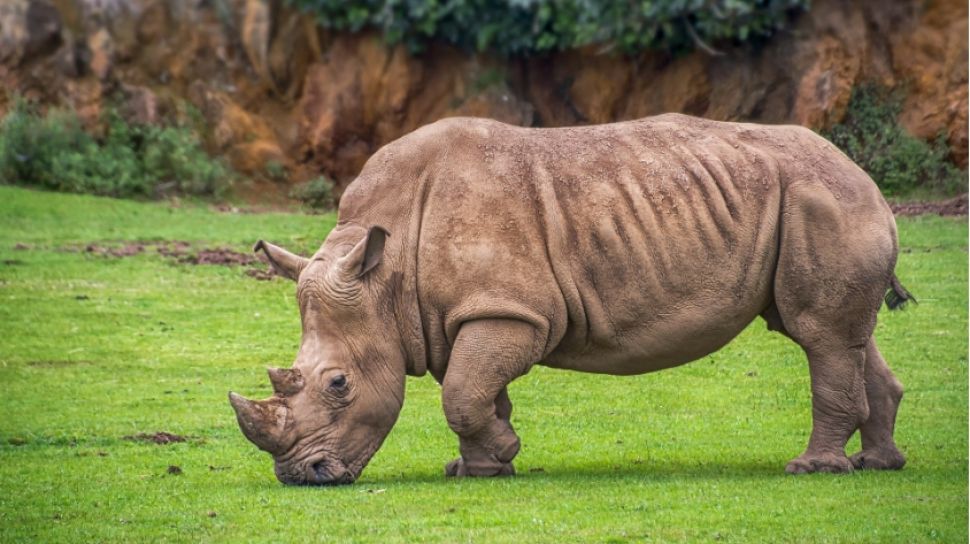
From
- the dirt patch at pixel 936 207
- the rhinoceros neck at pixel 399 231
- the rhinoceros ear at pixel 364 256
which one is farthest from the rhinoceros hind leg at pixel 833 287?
the dirt patch at pixel 936 207

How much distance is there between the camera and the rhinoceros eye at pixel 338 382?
10.4 m

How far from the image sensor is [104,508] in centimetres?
1026

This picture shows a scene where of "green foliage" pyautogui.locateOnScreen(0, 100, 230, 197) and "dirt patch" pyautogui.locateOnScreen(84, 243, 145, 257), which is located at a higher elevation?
"dirt patch" pyautogui.locateOnScreen(84, 243, 145, 257)

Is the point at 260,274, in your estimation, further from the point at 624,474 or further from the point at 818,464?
the point at 818,464

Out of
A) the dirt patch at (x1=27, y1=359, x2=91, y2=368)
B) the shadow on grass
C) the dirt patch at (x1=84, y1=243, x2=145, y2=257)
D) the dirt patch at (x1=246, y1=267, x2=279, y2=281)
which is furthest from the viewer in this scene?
the dirt patch at (x1=84, y1=243, x2=145, y2=257)

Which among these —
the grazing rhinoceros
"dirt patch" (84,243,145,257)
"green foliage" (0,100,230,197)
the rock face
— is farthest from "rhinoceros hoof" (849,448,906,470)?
"green foliage" (0,100,230,197)

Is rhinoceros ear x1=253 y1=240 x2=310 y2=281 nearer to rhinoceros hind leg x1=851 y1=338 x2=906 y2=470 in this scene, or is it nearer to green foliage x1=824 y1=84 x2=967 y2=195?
rhinoceros hind leg x1=851 y1=338 x2=906 y2=470

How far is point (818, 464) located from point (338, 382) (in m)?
3.06

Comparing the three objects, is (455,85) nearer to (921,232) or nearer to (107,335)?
(921,232)

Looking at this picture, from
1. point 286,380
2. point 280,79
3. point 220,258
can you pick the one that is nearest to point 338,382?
point 286,380

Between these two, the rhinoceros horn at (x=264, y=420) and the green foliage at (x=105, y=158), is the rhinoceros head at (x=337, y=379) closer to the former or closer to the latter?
the rhinoceros horn at (x=264, y=420)

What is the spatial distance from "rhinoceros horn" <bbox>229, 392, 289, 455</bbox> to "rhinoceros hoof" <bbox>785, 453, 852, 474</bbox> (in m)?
3.17

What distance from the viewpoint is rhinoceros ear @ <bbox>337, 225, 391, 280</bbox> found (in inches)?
412

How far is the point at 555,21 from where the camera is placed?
1011 inches
